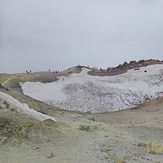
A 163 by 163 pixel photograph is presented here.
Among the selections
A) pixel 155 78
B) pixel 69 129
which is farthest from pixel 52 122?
pixel 155 78

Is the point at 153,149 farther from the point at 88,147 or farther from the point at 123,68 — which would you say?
the point at 123,68

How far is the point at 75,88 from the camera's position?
1341 inches

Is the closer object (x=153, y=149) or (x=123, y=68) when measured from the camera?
(x=153, y=149)

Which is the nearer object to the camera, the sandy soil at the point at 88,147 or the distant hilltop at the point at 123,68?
the sandy soil at the point at 88,147

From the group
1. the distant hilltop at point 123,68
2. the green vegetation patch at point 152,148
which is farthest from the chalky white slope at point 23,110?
the distant hilltop at point 123,68

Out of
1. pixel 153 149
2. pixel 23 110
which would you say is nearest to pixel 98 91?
pixel 23 110

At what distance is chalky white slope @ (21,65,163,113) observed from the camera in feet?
101

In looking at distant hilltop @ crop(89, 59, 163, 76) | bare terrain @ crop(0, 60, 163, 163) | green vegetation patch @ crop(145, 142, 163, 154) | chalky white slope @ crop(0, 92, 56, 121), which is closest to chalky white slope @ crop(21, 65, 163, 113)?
distant hilltop @ crop(89, 59, 163, 76)

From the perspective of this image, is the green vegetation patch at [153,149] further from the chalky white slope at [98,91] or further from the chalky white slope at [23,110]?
the chalky white slope at [98,91]

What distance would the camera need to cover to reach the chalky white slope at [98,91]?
30.7 m

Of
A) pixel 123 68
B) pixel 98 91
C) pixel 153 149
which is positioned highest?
pixel 123 68

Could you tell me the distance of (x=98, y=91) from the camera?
110ft

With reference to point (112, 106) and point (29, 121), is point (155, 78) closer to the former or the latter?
point (112, 106)

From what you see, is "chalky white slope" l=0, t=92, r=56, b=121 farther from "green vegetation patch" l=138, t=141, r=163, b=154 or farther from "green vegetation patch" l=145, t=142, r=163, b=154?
"green vegetation patch" l=145, t=142, r=163, b=154
